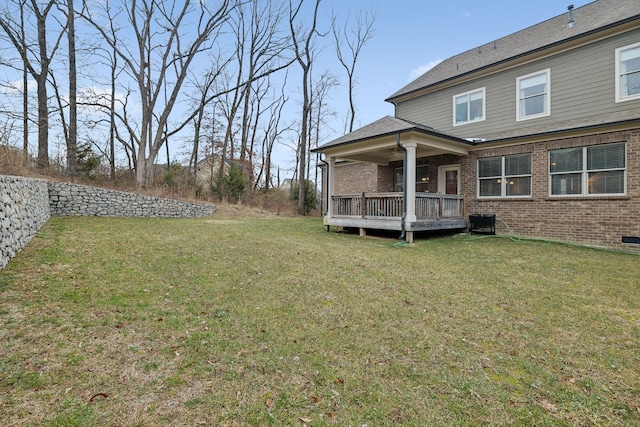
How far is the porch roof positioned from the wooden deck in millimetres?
1510

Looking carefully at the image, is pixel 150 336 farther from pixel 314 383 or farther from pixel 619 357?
pixel 619 357

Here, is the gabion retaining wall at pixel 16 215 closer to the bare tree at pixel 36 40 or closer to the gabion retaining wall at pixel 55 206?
the gabion retaining wall at pixel 55 206

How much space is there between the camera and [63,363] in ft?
8.29

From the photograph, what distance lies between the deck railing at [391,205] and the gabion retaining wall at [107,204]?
24.2 feet

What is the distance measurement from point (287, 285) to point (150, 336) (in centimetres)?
205

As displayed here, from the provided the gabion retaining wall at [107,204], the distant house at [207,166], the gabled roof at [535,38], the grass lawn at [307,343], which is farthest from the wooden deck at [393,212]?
the distant house at [207,166]

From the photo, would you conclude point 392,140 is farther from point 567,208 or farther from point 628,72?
point 628,72

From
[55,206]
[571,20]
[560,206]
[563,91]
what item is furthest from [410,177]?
[55,206]

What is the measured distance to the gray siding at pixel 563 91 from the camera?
9008 mm

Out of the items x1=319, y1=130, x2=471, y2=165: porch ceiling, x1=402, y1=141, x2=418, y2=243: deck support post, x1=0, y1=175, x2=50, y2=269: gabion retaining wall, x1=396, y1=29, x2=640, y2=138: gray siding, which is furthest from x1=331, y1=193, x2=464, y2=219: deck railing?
x1=0, y1=175, x2=50, y2=269: gabion retaining wall

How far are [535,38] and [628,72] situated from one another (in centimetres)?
340

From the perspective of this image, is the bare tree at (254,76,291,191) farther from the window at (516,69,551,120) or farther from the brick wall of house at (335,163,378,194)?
the window at (516,69,551,120)

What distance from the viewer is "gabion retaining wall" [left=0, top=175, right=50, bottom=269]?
186 inches

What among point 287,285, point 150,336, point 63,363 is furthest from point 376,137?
point 63,363
